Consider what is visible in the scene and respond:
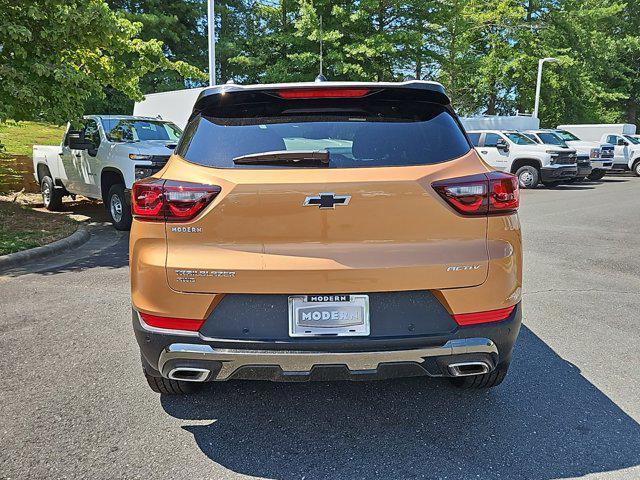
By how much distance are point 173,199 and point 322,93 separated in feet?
3.12

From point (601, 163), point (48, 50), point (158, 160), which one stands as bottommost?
point (601, 163)

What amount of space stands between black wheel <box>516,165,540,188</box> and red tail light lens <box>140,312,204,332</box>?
16932mm

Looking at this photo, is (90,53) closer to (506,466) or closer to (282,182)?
(282,182)

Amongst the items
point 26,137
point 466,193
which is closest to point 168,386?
point 466,193

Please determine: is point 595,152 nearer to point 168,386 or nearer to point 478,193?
point 478,193

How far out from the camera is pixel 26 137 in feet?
57.9

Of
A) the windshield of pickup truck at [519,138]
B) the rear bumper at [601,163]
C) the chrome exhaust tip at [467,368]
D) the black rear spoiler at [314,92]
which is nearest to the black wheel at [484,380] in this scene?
the chrome exhaust tip at [467,368]

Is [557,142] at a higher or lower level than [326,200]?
higher

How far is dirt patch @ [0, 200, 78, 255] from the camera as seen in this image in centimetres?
728

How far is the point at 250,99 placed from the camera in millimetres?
2727

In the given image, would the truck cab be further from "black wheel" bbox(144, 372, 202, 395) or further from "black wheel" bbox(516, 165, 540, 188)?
"black wheel" bbox(144, 372, 202, 395)

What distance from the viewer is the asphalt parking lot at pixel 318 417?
250cm

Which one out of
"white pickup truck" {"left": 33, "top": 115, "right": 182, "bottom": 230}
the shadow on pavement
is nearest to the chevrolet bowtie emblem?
the shadow on pavement

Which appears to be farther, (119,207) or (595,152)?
(595,152)
